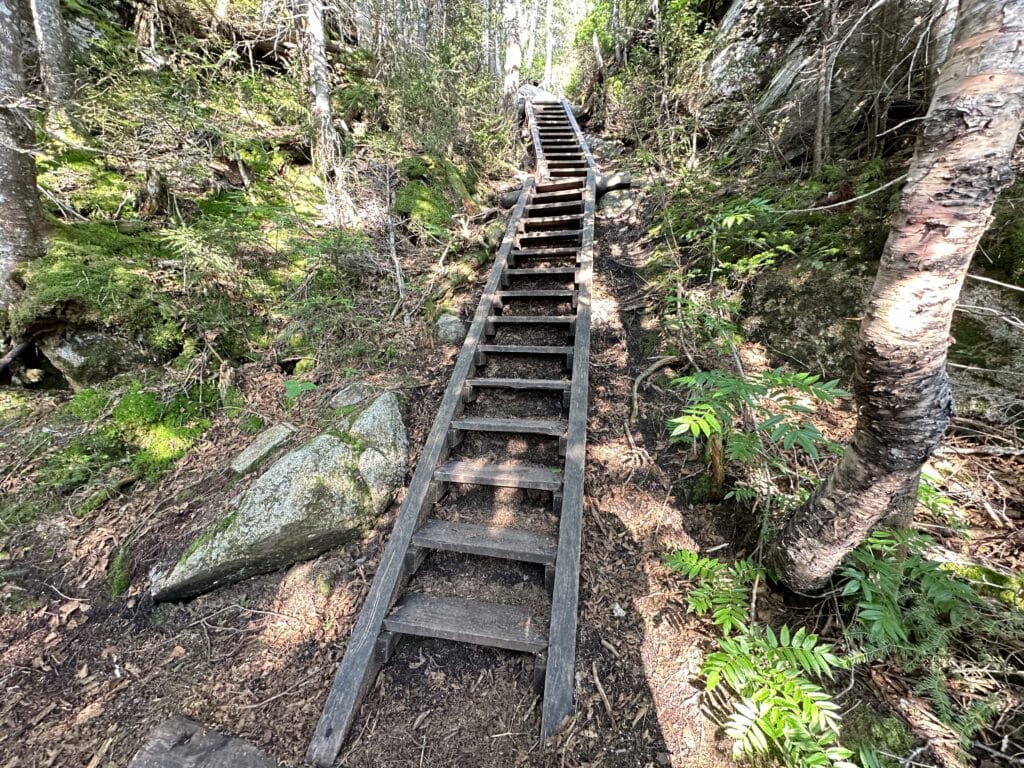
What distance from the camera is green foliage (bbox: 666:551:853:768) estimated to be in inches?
51.5

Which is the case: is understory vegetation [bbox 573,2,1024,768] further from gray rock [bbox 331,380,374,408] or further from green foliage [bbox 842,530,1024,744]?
gray rock [bbox 331,380,374,408]

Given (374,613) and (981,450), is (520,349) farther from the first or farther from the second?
(981,450)

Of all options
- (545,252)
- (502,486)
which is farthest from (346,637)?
(545,252)

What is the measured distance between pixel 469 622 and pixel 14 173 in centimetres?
500

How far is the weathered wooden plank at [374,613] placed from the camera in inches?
67.8

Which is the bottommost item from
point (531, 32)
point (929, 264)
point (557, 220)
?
point (929, 264)

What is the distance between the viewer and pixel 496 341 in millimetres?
3736

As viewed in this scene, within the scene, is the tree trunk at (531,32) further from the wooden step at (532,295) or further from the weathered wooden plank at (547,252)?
the wooden step at (532,295)

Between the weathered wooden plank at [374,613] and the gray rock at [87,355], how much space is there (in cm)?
277

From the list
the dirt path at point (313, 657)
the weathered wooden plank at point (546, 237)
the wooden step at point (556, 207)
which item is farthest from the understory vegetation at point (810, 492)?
the wooden step at point (556, 207)

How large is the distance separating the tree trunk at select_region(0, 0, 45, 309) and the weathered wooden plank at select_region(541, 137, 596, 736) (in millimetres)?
4614

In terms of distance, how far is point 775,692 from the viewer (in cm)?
143

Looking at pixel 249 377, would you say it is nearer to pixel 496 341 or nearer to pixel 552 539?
pixel 496 341

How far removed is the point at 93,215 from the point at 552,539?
5271 millimetres
